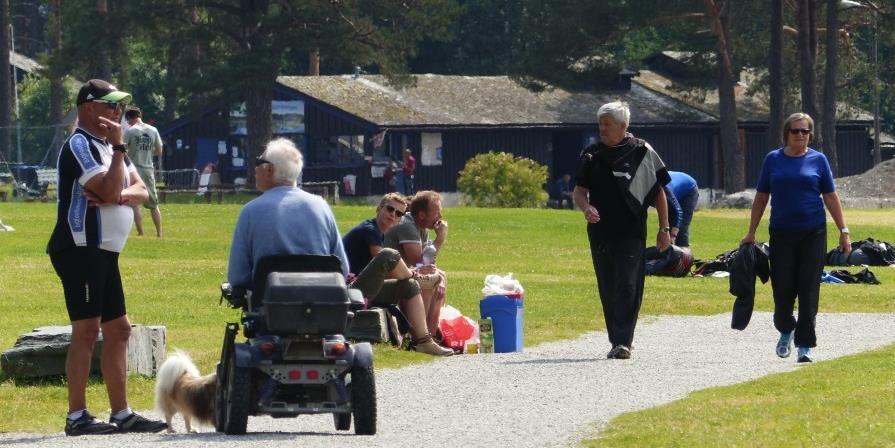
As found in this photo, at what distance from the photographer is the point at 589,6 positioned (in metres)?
60.0

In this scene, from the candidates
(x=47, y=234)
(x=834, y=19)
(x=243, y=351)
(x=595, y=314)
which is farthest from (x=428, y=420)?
(x=834, y=19)

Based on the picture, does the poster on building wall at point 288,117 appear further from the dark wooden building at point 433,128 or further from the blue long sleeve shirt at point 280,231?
the blue long sleeve shirt at point 280,231

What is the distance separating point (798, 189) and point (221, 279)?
9859 mm

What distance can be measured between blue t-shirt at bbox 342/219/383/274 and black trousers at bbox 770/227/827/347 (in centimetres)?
327

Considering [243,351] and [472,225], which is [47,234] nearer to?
[472,225]

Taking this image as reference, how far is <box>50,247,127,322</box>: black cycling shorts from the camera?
10.4 metres

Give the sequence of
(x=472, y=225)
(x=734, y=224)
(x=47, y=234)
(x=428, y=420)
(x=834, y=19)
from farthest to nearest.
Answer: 1. (x=834, y=19)
2. (x=734, y=224)
3. (x=472, y=225)
4. (x=47, y=234)
5. (x=428, y=420)

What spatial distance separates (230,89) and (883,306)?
3552cm

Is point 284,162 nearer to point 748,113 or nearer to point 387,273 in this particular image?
point 387,273

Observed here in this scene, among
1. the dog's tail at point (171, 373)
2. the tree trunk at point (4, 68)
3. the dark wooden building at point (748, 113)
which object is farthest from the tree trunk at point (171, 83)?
the dog's tail at point (171, 373)

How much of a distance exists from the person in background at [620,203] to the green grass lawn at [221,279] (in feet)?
5.24

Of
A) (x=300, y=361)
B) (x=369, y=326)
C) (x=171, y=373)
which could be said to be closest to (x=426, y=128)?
(x=369, y=326)

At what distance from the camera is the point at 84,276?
10.4 metres

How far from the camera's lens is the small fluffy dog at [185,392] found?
10539mm
